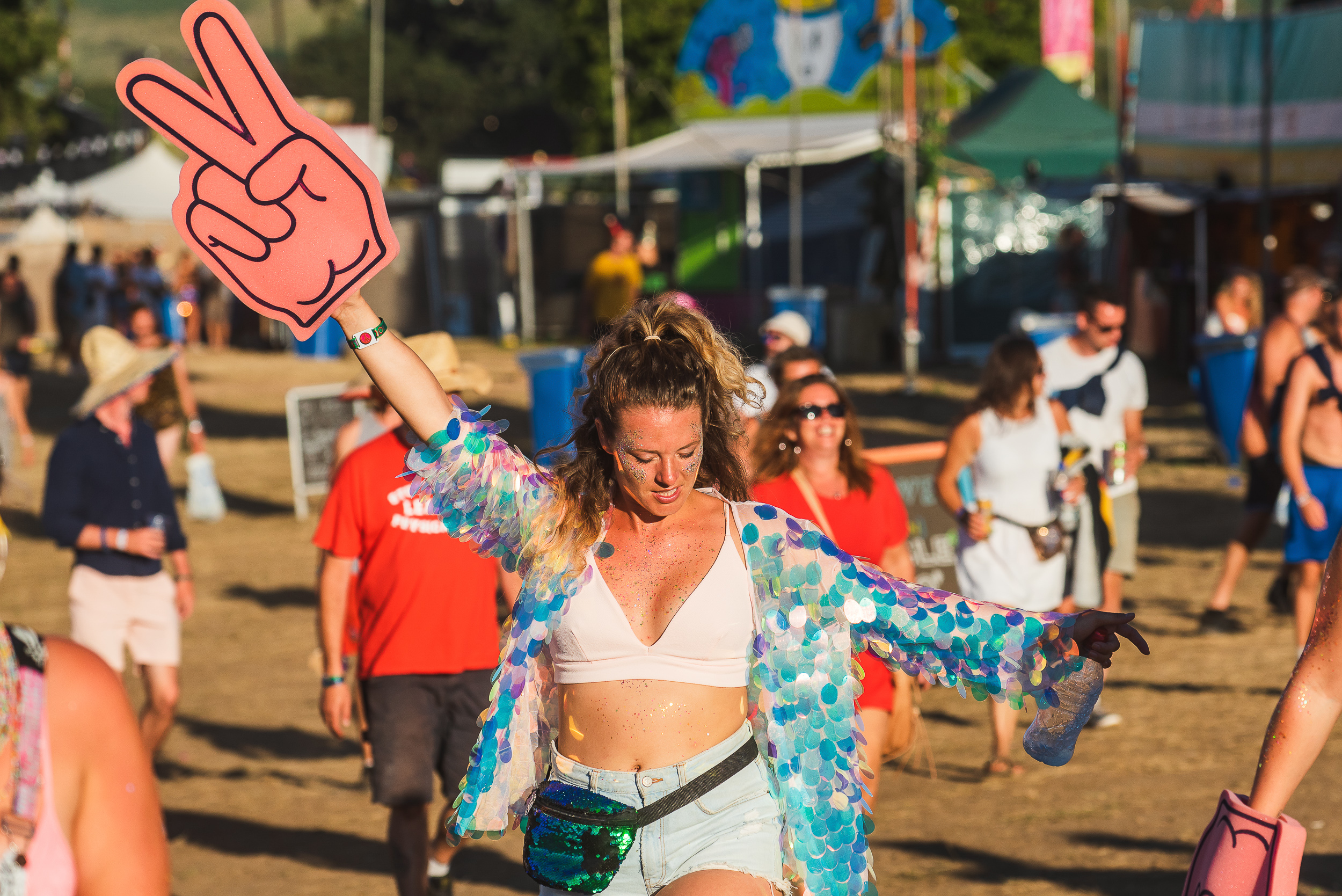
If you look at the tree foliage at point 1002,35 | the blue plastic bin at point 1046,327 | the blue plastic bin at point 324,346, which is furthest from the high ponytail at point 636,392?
the tree foliage at point 1002,35

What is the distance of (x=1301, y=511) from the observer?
712 cm

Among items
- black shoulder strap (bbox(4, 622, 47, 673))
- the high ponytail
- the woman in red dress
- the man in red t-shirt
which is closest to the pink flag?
the woman in red dress

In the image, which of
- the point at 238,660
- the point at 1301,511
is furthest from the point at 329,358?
the point at 1301,511

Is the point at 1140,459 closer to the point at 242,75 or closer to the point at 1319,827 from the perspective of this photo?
the point at 1319,827

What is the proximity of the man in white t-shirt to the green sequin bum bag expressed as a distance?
15.2 ft

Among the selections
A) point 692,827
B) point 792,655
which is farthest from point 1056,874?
point 692,827

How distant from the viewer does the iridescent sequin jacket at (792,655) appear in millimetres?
2988

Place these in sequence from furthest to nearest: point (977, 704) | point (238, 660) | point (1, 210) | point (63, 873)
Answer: point (1, 210)
point (238, 660)
point (977, 704)
point (63, 873)

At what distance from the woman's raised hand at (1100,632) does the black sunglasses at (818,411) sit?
2265mm

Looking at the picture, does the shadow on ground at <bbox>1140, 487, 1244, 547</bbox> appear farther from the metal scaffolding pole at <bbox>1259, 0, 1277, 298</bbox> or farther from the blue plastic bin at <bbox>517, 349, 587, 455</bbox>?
the blue plastic bin at <bbox>517, 349, 587, 455</bbox>

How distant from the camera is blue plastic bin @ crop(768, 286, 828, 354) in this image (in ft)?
72.2

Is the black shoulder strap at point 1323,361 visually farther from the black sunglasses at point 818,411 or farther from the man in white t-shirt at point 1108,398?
the black sunglasses at point 818,411

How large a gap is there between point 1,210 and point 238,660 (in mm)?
33357

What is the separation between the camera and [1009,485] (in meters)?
6.34
